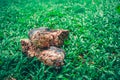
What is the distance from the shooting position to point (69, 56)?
8.00 metres

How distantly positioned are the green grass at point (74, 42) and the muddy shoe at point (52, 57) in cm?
26

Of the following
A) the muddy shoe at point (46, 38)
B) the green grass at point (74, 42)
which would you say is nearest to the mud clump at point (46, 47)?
the muddy shoe at point (46, 38)

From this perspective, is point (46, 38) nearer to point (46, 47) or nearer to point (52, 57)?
point (46, 47)

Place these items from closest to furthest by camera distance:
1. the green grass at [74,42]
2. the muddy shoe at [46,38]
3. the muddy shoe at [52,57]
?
the muddy shoe at [52,57] < the green grass at [74,42] < the muddy shoe at [46,38]

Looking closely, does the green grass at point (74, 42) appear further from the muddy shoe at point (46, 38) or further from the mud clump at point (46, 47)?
the muddy shoe at point (46, 38)

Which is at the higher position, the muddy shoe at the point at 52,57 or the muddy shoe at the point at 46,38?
the muddy shoe at the point at 46,38

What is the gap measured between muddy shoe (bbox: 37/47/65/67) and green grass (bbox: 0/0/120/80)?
26cm

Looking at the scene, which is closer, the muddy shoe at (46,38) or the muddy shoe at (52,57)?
the muddy shoe at (52,57)

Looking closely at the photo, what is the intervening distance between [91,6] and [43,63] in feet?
31.9

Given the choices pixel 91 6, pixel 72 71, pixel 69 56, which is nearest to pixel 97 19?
pixel 91 6

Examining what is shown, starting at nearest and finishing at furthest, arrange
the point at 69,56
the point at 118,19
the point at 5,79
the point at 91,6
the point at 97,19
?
the point at 5,79
the point at 69,56
the point at 118,19
the point at 97,19
the point at 91,6

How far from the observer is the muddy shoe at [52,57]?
687 centimetres

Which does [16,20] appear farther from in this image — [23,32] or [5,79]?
[5,79]

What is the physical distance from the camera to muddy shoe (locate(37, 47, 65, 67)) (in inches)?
271
